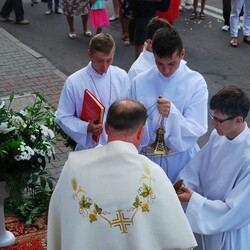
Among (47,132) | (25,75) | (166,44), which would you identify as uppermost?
(166,44)

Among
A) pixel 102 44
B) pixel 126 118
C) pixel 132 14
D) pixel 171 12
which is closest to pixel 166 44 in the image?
pixel 102 44

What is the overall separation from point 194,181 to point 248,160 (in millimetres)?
526

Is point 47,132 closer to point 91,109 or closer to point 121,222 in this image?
point 91,109

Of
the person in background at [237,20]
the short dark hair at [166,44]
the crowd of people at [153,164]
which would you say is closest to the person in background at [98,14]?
the person in background at [237,20]

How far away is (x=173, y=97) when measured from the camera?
411 cm

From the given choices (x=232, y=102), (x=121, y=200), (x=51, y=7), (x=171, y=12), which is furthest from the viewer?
(x=51, y=7)

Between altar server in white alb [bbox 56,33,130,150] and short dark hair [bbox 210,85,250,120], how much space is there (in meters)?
1.18

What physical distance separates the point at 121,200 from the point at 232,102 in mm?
1076

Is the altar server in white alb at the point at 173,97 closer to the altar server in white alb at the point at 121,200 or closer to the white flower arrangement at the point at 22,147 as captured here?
the white flower arrangement at the point at 22,147

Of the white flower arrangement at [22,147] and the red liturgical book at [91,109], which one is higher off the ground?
the red liturgical book at [91,109]

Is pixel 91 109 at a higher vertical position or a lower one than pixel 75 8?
higher

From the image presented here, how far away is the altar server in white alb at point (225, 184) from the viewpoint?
3.34 metres

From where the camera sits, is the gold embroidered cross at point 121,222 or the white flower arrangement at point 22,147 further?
the white flower arrangement at point 22,147

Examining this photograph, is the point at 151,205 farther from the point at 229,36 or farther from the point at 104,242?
the point at 229,36
